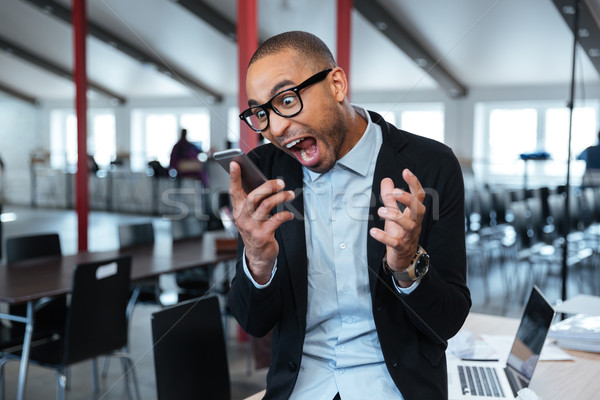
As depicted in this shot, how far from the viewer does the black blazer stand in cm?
122

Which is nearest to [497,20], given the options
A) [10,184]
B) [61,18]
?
[61,18]

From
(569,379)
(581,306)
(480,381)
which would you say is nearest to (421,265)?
(480,381)

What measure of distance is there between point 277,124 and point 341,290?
38 cm

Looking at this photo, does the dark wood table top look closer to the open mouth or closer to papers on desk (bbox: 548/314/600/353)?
the open mouth

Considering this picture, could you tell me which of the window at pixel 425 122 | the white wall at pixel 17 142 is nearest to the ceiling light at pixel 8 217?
the white wall at pixel 17 142

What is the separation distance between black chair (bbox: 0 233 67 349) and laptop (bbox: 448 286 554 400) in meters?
2.17

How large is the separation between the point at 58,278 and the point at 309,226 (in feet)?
6.31

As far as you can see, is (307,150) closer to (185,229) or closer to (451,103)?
(185,229)

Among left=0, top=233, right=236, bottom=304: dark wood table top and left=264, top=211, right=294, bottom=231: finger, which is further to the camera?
left=0, top=233, right=236, bottom=304: dark wood table top

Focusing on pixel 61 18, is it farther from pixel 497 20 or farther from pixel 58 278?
pixel 497 20

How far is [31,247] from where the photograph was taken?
11.1 ft

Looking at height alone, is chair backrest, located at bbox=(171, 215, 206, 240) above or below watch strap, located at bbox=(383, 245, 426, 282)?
below

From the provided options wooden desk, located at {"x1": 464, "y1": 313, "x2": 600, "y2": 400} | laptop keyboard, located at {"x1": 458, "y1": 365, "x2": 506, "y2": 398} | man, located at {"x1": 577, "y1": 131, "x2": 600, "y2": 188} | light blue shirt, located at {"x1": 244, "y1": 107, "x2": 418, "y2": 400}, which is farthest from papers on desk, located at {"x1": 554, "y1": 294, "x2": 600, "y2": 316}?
man, located at {"x1": 577, "y1": 131, "x2": 600, "y2": 188}

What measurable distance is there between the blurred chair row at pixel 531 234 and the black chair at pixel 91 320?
10.7 ft
